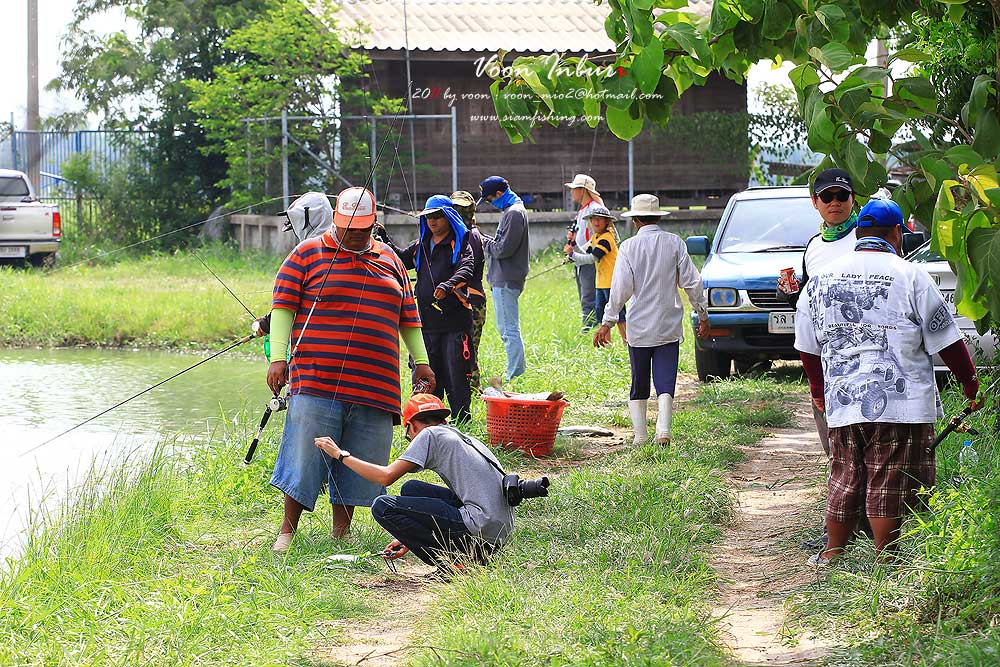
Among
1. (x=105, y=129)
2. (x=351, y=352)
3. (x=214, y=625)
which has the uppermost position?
(x=105, y=129)

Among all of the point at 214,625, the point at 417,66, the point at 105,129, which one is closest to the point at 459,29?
the point at 417,66

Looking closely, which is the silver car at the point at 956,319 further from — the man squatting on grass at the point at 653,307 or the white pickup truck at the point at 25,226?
the white pickup truck at the point at 25,226

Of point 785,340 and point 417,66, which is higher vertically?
point 417,66

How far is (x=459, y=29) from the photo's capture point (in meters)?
23.4

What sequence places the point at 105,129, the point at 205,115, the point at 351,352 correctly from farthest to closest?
1. the point at 105,129
2. the point at 205,115
3. the point at 351,352

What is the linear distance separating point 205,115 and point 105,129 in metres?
3.49

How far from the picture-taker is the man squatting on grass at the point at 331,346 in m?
6.16

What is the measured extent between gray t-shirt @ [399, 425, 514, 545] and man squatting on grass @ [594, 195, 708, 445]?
2974 millimetres

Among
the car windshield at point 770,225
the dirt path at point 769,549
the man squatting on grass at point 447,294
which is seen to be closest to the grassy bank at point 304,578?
the dirt path at point 769,549

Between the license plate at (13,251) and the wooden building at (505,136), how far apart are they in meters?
6.43

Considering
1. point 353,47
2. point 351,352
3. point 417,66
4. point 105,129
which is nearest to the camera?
point 351,352

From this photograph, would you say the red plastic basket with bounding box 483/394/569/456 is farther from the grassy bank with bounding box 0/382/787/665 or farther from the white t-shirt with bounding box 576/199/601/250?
the white t-shirt with bounding box 576/199/601/250

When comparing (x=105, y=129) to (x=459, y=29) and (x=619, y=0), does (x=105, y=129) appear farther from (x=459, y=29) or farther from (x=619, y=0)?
(x=619, y=0)

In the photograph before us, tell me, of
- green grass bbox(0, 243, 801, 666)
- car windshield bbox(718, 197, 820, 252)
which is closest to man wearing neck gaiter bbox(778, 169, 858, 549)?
green grass bbox(0, 243, 801, 666)
